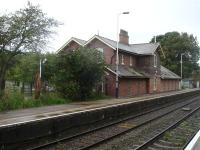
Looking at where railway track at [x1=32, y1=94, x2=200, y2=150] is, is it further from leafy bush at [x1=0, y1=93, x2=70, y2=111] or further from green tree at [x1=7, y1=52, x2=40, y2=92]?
green tree at [x1=7, y1=52, x2=40, y2=92]

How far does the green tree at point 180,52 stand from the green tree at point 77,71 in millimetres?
51381

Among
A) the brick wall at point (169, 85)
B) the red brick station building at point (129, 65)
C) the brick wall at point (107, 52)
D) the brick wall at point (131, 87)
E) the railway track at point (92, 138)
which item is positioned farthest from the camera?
the brick wall at point (169, 85)

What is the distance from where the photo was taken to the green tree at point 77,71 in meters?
28.7

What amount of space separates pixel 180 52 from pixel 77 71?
55.2 meters

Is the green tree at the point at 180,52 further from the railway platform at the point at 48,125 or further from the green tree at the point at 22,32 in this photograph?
the railway platform at the point at 48,125

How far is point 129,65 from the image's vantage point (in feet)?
145

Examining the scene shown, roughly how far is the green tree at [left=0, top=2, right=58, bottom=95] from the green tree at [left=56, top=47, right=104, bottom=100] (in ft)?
8.47

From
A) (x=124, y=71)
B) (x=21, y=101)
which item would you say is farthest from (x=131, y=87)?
(x=21, y=101)

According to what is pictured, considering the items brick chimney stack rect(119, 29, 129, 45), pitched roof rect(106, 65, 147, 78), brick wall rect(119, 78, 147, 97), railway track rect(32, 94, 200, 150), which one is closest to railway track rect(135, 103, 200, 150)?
railway track rect(32, 94, 200, 150)

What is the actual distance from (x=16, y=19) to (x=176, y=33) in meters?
61.2

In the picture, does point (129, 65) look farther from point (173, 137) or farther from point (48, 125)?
point (48, 125)

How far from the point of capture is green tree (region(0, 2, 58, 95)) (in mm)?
26752

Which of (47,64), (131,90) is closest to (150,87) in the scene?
(131,90)

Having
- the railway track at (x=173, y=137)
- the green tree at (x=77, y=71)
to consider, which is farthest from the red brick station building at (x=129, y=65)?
the railway track at (x=173, y=137)
